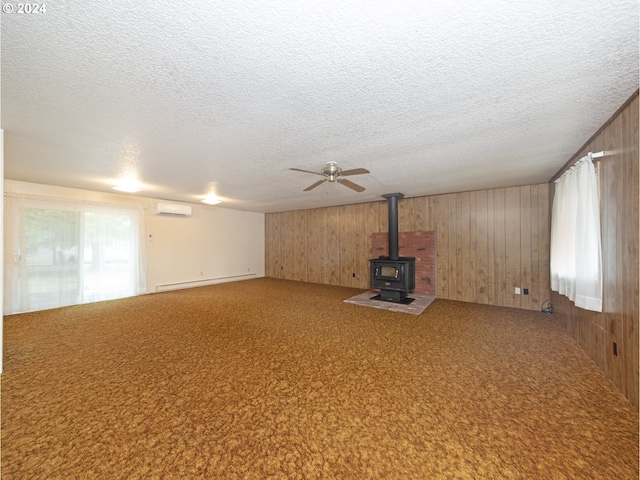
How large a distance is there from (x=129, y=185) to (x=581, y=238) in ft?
20.9

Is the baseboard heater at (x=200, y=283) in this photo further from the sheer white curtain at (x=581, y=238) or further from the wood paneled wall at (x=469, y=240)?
the sheer white curtain at (x=581, y=238)

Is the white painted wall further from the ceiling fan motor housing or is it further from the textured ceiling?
the ceiling fan motor housing

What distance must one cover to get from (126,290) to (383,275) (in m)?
5.59

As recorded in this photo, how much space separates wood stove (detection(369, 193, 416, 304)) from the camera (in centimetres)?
471

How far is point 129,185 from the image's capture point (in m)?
4.25

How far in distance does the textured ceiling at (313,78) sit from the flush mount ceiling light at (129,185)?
1.09 m

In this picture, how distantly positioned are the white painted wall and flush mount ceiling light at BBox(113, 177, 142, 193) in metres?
0.84

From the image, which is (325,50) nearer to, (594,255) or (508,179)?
(594,255)

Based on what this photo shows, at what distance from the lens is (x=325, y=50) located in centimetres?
122

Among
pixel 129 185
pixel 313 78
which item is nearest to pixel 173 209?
pixel 129 185

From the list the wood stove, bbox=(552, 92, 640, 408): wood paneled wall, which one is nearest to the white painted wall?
the wood stove

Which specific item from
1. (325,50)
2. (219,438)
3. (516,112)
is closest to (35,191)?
(219,438)

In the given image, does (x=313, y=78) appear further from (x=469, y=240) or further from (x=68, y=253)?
(x=68, y=253)

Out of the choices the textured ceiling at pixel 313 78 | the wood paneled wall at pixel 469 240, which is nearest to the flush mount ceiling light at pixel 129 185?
the textured ceiling at pixel 313 78
